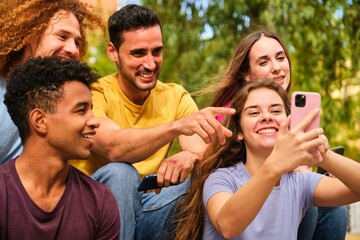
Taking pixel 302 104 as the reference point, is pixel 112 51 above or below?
above

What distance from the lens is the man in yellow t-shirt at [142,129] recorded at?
3.15m

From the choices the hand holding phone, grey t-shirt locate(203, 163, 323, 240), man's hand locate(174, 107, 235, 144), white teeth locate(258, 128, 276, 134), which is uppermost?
man's hand locate(174, 107, 235, 144)

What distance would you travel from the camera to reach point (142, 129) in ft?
11.0

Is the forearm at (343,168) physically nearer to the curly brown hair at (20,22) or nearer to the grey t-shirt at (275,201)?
the grey t-shirt at (275,201)

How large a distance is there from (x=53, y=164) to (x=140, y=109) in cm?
110

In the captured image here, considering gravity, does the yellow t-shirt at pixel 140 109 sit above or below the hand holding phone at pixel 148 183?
above

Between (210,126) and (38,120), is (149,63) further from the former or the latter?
(38,120)

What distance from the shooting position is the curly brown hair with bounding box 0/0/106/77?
361cm

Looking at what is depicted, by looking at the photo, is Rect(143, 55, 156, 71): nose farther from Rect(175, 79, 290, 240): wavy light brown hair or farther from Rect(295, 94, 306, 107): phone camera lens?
Rect(295, 94, 306, 107): phone camera lens

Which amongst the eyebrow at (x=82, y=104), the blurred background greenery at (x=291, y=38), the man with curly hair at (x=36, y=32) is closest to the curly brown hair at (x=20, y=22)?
the man with curly hair at (x=36, y=32)

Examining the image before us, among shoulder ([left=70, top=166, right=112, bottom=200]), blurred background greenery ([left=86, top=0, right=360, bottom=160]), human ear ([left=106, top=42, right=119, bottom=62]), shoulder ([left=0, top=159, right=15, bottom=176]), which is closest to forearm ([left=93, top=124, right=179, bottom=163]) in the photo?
shoulder ([left=70, top=166, right=112, bottom=200])

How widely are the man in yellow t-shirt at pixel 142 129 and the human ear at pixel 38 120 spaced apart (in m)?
0.45

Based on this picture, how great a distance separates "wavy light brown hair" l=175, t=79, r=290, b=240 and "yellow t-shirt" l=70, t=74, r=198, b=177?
1.59ft

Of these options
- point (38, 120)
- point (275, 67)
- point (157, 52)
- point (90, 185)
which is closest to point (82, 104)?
point (38, 120)
